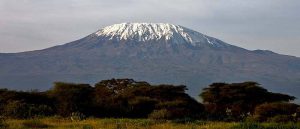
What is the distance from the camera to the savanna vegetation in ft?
72.2

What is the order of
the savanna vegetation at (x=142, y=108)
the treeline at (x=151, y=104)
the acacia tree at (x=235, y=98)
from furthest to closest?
the acacia tree at (x=235, y=98), the treeline at (x=151, y=104), the savanna vegetation at (x=142, y=108)

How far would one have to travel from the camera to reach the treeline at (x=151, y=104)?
26.0 meters

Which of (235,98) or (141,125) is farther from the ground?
(235,98)

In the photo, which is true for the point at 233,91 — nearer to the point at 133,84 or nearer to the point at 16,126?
the point at 133,84

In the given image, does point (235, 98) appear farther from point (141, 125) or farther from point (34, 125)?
point (34, 125)

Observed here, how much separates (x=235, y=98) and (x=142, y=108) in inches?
227

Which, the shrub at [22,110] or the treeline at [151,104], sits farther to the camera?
the treeline at [151,104]

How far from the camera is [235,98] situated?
31.9 m

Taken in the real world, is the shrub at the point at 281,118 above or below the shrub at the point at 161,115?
below

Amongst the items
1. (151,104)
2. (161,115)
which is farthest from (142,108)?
(161,115)

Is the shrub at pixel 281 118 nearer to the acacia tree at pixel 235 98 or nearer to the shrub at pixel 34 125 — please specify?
the acacia tree at pixel 235 98

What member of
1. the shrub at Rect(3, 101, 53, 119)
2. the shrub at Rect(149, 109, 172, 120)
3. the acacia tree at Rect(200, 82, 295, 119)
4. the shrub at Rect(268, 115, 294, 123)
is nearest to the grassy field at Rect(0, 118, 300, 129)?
the shrub at Rect(149, 109, 172, 120)

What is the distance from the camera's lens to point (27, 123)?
66.7 feet

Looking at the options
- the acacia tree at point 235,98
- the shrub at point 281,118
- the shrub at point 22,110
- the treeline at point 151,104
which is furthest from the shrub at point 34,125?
the acacia tree at point 235,98
